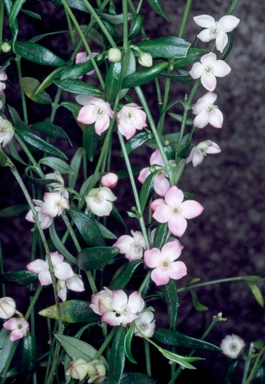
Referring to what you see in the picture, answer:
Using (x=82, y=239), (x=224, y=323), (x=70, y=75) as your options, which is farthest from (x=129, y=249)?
(x=224, y=323)

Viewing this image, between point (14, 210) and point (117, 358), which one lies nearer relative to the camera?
point (117, 358)

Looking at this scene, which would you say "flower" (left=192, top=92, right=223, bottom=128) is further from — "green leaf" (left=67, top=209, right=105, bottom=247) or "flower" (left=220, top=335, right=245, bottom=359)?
"flower" (left=220, top=335, right=245, bottom=359)

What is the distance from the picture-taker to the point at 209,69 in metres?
0.86

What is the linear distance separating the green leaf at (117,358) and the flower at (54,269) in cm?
11

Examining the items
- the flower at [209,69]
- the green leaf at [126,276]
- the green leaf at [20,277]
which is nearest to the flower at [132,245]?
the green leaf at [126,276]

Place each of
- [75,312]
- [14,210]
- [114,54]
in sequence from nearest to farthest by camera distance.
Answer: [114,54]
[75,312]
[14,210]

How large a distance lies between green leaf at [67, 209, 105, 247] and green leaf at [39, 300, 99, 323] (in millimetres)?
91

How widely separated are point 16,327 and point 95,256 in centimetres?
16

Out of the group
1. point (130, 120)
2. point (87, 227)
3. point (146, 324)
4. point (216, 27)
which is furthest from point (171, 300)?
point (216, 27)

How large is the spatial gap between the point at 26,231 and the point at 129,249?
344mm

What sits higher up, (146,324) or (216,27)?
(216,27)

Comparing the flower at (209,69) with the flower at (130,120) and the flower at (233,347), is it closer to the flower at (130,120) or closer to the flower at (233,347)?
the flower at (130,120)

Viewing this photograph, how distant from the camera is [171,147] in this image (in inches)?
35.3

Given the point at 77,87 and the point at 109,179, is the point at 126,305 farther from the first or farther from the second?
the point at 77,87
